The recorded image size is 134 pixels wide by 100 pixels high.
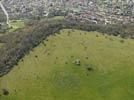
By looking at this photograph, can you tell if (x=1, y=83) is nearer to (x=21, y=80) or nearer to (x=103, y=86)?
(x=21, y=80)

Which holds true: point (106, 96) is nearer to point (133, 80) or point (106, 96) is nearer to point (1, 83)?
point (133, 80)

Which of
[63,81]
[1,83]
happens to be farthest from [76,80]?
[1,83]

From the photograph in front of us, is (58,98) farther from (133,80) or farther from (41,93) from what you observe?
(133,80)

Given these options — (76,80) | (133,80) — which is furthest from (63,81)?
(133,80)

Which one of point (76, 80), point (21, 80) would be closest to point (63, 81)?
point (76, 80)

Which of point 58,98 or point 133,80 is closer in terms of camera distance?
point 58,98

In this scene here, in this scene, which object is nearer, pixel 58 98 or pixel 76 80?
pixel 58 98
